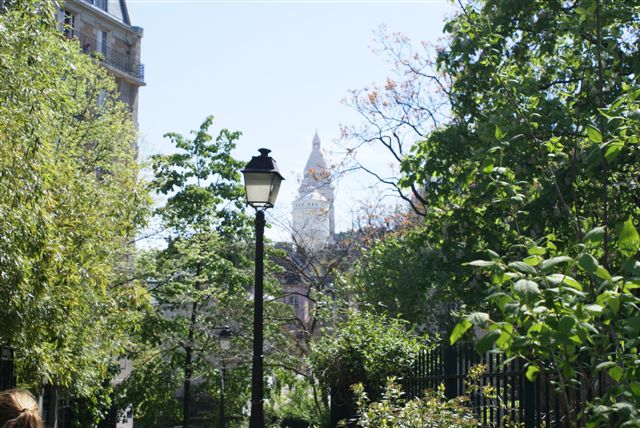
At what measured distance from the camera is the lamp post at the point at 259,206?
10.8 meters

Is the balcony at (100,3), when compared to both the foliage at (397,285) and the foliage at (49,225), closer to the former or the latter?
the foliage at (49,225)

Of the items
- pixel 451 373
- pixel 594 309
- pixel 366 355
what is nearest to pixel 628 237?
pixel 594 309

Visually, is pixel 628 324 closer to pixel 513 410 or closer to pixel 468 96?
pixel 513 410

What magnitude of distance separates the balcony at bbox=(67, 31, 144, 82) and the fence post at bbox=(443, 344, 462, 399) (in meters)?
45.8

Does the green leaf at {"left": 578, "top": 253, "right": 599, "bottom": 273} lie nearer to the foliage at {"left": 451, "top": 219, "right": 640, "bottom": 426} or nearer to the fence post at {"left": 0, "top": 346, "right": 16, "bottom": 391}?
the foliage at {"left": 451, "top": 219, "right": 640, "bottom": 426}

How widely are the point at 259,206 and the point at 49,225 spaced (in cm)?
328

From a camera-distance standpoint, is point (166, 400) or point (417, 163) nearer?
point (417, 163)

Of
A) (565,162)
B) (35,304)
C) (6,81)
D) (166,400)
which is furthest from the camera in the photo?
(166,400)

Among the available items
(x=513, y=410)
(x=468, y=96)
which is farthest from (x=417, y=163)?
(x=513, y=410)

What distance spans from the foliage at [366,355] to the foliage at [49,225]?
4297 mm

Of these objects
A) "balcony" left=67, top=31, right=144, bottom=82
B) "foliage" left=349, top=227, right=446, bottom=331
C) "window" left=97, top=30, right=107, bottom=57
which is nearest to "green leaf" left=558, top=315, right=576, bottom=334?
"foliage" left=349, top=227, right=446, bottom=331

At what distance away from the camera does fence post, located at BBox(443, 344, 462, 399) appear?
9227 mm

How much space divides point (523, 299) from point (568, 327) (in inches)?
9.1

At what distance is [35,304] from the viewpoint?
13.6 metres
